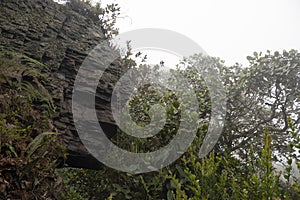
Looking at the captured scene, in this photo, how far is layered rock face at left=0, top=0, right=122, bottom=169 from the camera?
126 inches

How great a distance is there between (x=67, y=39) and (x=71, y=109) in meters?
1.75

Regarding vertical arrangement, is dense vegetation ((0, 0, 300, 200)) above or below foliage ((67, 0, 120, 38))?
below

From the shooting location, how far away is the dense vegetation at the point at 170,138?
1929 millimetres

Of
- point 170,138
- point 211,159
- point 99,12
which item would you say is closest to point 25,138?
point 211,159

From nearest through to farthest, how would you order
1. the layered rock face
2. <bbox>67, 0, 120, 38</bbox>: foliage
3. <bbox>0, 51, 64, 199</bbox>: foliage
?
<bbox>0, 51, 64, 199</bbox>: foliage, the layered rock face, <bbox>67, 0, 120, 38</bbox>: foliage

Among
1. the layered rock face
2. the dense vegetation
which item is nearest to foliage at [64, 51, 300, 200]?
the dense vegetation

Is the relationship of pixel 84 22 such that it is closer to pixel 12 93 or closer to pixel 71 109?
pixel 71 109

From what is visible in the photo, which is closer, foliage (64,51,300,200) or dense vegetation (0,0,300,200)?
dense vegetation (0,0,300,200)

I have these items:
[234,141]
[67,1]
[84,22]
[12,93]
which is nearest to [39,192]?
[12,93]

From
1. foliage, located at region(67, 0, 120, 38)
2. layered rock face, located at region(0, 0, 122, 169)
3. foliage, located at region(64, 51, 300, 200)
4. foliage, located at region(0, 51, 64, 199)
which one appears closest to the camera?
foliage, located at region(0, 51, 64, 199)

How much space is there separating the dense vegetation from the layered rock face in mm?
247

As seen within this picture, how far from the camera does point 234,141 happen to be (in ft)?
16.5

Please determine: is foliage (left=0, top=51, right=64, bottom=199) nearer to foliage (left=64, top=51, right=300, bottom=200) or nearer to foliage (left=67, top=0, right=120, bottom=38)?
foliage (left=64, top=51, right=300, bottom=200)

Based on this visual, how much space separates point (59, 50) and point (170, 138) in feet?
7.78
